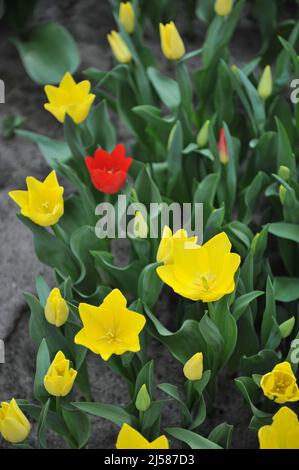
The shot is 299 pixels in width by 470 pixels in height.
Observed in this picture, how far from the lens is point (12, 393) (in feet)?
6.31

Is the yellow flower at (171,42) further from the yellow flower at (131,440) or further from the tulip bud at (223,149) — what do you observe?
the yellow flower at (131,440)

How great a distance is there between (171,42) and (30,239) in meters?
0.62

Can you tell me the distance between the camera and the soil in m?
1.92

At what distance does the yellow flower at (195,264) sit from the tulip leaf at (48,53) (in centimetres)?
109

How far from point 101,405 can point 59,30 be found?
1.42 m

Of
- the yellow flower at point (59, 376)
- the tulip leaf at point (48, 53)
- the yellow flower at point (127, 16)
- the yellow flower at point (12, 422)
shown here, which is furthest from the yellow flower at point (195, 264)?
the tulip leaf at point (48, 53)

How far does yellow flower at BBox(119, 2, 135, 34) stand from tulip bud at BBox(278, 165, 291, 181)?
60 centimetres

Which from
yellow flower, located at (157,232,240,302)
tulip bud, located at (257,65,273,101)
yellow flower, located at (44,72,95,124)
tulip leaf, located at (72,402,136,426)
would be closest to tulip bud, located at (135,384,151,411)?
tulip leaf, located at (72,402,136,426)

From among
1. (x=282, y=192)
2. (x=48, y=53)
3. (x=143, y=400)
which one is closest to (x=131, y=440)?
(x=143, y=400)

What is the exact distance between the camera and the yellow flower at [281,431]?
4.95 ft

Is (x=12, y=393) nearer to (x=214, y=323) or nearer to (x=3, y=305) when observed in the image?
(x=3, y=305)

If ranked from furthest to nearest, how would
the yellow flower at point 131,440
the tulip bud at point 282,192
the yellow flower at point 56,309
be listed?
the tulip bud at point 282,192, the yellow flower at point 56,309, the yellow flower at point 131,440

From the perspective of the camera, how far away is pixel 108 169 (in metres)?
Answer: 1.89
